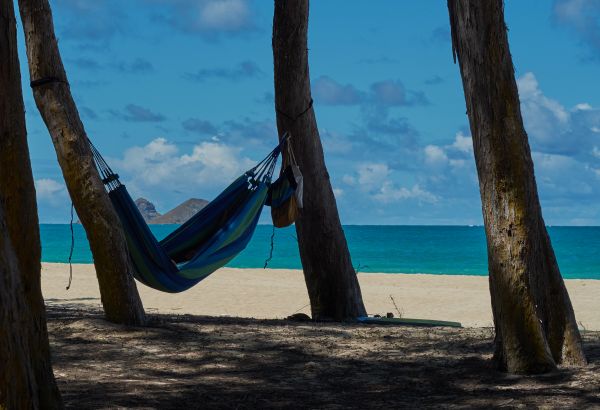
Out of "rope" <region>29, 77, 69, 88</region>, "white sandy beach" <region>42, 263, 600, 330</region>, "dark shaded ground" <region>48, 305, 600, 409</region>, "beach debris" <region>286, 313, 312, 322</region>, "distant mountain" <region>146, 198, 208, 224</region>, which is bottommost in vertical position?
"dark shaded ground" <region>48, 305, 600, 409</region>

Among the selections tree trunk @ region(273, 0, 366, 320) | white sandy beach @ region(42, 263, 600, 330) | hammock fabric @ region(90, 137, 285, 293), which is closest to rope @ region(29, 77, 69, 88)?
hammock fabric @ region(90, 137, 285, 293)

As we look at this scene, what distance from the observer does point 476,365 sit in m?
4.05

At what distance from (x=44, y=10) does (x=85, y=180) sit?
99 centimetres

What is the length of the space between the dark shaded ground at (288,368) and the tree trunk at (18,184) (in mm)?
526

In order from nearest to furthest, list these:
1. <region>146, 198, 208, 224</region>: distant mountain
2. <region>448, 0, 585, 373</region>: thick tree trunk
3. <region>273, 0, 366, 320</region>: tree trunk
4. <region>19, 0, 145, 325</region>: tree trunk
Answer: <region>448, 0, 585, 373</region>: thick tree trunk < <region>19, 0, 145, 325</region>: tree trunk < <region>273, 0, 366, 320</region>: tree trunk < <region>146, 198, 208, 224</region>: distant mountain

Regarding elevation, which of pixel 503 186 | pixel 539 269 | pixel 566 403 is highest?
pixel 503 186

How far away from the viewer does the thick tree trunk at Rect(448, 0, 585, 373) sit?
3.68 m

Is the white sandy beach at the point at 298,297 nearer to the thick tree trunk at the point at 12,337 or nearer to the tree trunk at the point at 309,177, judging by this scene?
the tree trunk at the point at 309,177

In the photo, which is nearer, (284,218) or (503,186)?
(503,186)

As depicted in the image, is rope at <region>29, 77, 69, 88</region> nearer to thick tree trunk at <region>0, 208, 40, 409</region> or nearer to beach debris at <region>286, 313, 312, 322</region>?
beach debris at <region>286, 313, 312, 322</region>

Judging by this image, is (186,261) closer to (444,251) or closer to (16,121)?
(16,121)

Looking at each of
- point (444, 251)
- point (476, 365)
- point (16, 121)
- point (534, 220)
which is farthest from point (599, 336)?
point (444, 251)

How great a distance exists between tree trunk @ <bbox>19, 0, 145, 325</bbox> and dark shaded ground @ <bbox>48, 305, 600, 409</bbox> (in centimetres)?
23

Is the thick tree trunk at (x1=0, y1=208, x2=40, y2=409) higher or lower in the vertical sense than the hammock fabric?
lower
